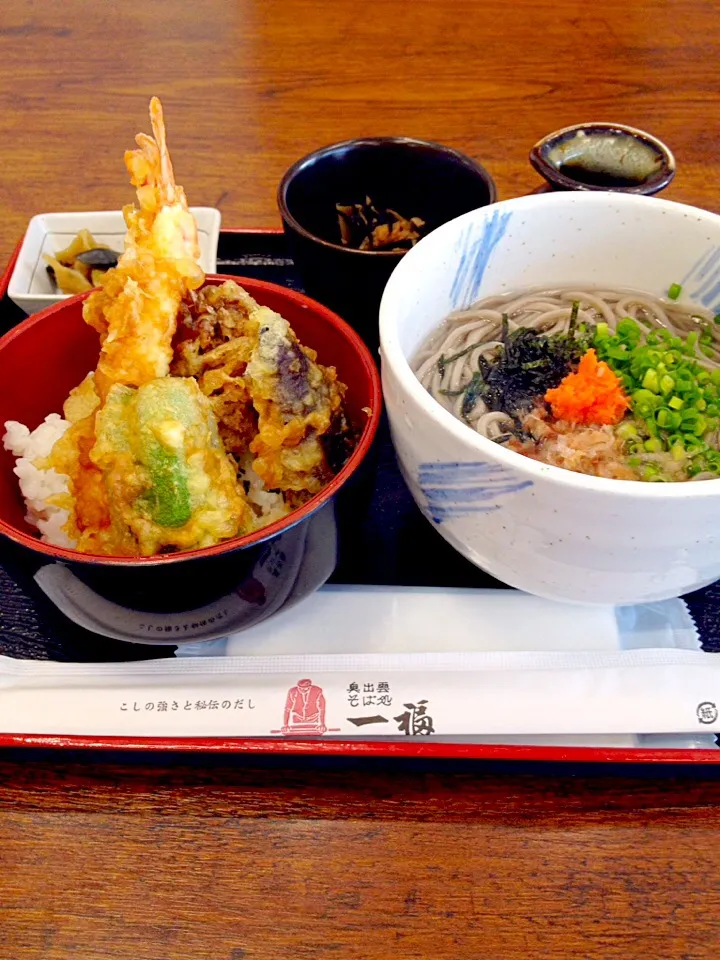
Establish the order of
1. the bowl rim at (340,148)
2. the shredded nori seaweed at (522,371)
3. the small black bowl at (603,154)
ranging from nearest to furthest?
the shredded nori seaweed at (522,371) < the bowl rim at (340,148) < the small black bowl at (603,154)

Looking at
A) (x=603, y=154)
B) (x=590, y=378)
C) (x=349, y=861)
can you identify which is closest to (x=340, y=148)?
(x=603, y=154)

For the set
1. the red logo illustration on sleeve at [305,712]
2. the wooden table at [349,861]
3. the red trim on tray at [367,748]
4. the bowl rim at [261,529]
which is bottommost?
the wooden table at [349,861]

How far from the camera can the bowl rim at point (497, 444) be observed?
87 centimetres

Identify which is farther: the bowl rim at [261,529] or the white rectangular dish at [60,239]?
the white rectangular dish at [60,239]

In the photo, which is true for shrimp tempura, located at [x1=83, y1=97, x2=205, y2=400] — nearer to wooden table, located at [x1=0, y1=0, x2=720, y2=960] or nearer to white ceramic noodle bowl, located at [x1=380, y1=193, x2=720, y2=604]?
white ceramic noodle bowl, located at [x1=380, y1=193, x2=720, y2=604]

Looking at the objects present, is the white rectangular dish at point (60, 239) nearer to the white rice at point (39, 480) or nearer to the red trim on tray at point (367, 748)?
the white rice at point (39, 480)

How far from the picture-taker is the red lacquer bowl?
95 cm

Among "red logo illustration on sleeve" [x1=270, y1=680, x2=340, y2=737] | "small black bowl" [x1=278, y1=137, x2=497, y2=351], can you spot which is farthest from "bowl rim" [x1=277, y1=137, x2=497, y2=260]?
"red logo illustration on sleeve" [x1=270, y1=680, x2=340, y2=737]

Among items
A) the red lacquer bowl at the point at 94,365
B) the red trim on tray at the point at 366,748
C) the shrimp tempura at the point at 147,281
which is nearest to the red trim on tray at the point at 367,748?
the red trim on tray at the point at 366,748

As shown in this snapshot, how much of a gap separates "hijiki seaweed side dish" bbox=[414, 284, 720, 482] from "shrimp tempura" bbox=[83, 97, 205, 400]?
1.46 ft

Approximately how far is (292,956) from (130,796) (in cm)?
30

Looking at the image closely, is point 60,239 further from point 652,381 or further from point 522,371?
point 652,381

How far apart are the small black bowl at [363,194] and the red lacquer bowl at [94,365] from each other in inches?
8.8

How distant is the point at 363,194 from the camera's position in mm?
1688
